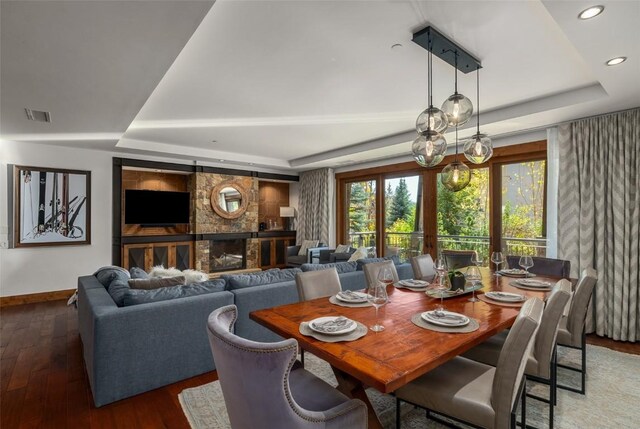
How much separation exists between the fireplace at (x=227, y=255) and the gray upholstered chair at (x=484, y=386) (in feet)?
20.1

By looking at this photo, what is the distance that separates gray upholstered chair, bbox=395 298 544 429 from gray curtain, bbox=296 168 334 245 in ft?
18.5

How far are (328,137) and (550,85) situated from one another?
9.64 feet

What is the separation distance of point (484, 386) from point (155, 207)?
641 centimetres

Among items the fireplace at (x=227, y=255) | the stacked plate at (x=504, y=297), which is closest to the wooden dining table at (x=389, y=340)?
the stacked plate at (x=504, y=297)

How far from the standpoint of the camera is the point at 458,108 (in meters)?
2.33

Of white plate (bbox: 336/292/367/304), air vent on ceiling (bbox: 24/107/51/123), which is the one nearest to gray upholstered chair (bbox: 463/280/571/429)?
white plate (bbox: 336/292/367/304)

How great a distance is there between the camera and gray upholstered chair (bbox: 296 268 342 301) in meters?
2.31

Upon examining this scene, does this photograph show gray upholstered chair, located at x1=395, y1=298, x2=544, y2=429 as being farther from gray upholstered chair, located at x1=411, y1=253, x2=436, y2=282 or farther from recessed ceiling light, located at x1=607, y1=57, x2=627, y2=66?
recessed ceiling light, located at x1=607, y1=57, x2=627, y2=66

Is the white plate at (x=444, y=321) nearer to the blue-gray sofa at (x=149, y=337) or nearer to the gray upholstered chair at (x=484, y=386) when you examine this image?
the gray upholstered chair at (x=484, y=386)

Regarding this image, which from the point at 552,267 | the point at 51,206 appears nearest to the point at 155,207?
the point at 51,206

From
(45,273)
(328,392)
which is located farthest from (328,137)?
(45,273)

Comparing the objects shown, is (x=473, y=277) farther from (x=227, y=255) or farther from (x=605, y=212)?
(x=227, y=255)

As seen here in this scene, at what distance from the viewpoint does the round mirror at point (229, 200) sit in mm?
6852

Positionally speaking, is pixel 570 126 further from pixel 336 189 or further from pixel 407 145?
pixel 336 189
